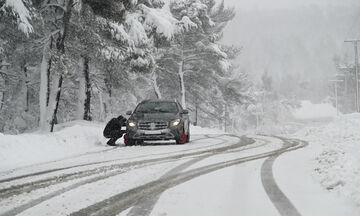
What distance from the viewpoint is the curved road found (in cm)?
477

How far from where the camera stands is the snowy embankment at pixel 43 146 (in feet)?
32.2

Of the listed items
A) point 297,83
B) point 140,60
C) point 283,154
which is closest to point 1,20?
point 140,60

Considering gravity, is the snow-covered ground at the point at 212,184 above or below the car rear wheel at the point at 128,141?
below

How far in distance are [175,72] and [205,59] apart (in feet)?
8.93

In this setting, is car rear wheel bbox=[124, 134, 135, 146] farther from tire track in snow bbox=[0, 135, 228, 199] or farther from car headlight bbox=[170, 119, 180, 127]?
tire track in snow bbox=[0, 135, 228, 199]

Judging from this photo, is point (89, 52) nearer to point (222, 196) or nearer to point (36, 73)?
point (36, 73)

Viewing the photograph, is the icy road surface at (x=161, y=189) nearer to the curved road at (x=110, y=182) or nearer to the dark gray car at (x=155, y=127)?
the curved road at (x=110, y=182)

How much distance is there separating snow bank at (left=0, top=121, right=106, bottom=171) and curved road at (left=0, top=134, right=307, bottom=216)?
4.29ft

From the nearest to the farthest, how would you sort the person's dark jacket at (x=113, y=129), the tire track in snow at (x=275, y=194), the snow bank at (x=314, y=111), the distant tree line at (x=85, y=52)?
the tire track in snow at (x=275, y=194) < the person's dark jacket at (x=113, y=129) < the distant tree line at (x=85, y=52) < the snow bank at (x=314, y=111)

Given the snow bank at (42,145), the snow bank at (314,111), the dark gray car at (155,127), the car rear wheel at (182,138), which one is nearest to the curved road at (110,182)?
the snow bank at (42,145)

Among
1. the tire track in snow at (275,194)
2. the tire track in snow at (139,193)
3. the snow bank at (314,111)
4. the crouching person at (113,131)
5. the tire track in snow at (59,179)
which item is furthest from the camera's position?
the snow bank at (314,111)

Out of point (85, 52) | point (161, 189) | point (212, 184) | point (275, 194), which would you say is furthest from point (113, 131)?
point (275, 194)

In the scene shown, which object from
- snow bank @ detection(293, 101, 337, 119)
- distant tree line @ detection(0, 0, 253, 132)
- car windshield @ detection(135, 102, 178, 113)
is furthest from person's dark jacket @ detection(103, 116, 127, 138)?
snow bank @ detection(293, 101, 337, 119)

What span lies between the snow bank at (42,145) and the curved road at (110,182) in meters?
1.31
